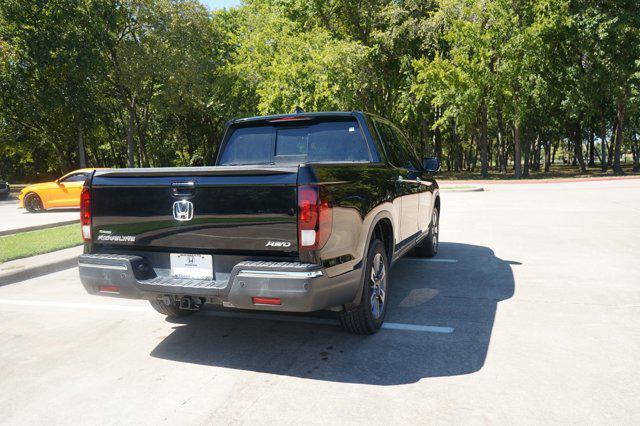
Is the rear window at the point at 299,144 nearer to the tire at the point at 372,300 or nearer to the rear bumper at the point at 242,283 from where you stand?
the tire at the point at 372,300

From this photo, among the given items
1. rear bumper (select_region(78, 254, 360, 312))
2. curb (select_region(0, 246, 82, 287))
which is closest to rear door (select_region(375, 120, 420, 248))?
rear bumper (select_region(78, 254, 360, 312))

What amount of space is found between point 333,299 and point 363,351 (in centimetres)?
70

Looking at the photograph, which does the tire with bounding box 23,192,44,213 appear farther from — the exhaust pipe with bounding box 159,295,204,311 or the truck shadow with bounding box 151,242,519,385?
the exhaust pipe with bounding box 159,295,204,311

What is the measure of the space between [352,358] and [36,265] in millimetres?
5586

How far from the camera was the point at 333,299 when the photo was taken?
3.62 m

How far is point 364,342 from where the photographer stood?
13.9 feet

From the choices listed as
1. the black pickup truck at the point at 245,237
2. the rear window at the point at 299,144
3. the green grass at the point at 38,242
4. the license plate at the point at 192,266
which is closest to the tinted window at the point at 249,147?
the rear window at the point at 299,144

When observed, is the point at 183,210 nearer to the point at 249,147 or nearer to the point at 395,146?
the point at 249,147

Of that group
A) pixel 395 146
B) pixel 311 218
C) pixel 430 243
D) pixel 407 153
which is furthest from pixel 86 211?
pixel 430 243

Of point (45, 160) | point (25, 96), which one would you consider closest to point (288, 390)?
point (25, 96)

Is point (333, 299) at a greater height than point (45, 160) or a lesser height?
lesser

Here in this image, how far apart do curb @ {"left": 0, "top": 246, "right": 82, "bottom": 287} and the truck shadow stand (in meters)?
3.38

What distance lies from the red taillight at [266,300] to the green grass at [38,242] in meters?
5.98

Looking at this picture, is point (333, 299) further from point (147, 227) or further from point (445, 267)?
point (445, 267)
